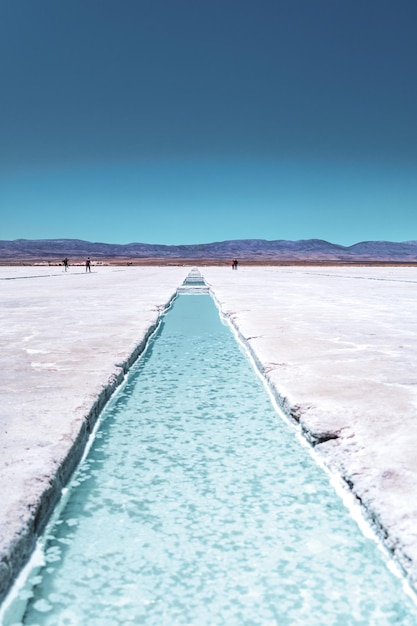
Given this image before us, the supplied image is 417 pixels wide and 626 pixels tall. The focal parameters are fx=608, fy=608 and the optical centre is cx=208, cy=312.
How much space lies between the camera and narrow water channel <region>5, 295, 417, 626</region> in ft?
6.90

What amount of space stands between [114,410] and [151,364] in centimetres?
205

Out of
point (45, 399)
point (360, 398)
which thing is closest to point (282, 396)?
point (360, 398)

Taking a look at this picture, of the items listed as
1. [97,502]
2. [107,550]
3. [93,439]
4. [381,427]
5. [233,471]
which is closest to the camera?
[107,550]

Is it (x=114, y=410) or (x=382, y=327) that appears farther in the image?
(x=382, y=327)

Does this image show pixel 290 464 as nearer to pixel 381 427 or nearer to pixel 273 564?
pixel 381 427

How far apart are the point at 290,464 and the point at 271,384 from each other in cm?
172

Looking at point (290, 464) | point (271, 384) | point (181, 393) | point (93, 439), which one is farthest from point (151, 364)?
point (290, 464)

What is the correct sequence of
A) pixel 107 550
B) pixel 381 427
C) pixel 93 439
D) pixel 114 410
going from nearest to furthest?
pixel 107 550
pixel 381 427
pixel 93 439
pixel 114 410

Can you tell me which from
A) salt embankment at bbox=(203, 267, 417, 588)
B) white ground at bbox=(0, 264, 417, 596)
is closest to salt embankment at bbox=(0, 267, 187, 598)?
white ground at bbox=(0, 264, 417, 596)

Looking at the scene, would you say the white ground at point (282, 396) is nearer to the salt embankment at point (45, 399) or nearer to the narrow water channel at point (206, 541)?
the salt embankment at point (45, 399)

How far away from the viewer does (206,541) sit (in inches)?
101

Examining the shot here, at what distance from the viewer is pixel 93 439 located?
3900 millimetres

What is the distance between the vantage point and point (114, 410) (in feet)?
15.3

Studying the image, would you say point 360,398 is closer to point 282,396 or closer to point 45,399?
point 282,396
